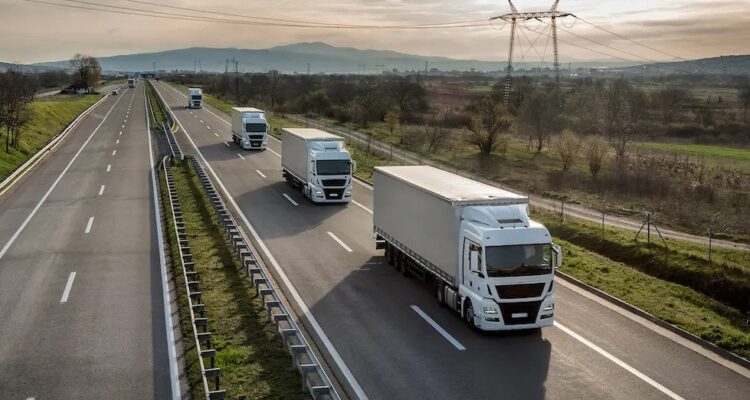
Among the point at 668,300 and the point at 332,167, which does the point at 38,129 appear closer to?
the point at 332,167

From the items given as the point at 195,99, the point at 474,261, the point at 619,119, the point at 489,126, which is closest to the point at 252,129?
the point at 489,126

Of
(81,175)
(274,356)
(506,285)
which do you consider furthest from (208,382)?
(81,175)

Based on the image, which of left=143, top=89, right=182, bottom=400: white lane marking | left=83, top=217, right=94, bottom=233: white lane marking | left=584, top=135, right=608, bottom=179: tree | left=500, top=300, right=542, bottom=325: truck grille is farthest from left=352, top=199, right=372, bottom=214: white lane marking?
left=584, top=135, right=608, bottom=179: tree

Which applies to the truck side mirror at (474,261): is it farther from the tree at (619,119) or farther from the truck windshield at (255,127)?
Answer: the tree at (619,119)

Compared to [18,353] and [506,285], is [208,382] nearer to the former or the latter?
[18,353]

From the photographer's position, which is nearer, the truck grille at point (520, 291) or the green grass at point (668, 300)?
the truck grille at point (520, 291)

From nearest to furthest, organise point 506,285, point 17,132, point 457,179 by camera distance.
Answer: point 506,285
point 457,179
point 17,132

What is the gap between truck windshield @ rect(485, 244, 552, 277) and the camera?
53.4 ft

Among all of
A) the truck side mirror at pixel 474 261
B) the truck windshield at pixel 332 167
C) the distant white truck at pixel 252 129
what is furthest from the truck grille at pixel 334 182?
the distant white truck at pixel 252 129

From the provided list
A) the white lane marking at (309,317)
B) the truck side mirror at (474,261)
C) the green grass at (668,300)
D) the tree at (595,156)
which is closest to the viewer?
the white lane marking at (309,317)

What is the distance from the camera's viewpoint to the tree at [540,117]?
231 ft

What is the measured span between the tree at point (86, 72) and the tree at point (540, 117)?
113 meters

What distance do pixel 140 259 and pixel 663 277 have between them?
18273mm

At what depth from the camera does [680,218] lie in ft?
116
